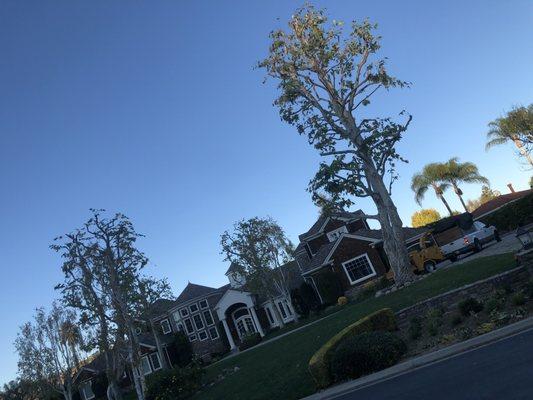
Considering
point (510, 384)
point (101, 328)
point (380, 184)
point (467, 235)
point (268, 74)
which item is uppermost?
point (268, 74)

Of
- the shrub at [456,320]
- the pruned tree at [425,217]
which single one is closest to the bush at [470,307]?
the shrub at [456,320]

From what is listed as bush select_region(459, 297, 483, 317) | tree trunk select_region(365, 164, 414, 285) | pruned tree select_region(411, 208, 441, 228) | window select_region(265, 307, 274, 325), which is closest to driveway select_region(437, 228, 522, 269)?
tree trunk select_region(365, 164, 414, 285)

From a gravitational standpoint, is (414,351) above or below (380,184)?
below

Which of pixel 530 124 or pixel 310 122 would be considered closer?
pixel 310 122

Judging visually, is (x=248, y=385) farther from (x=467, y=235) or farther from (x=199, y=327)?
(x=199, y=327)

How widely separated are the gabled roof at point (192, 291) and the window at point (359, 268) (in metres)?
19.8

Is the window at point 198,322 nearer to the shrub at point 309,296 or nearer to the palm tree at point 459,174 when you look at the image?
the shrub at point 309,296

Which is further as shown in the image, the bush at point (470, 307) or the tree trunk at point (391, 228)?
the tree trunk at point (391, 228)

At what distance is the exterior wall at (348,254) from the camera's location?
1588 inches

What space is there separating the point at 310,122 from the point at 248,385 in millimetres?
17609

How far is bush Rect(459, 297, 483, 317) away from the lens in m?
11.6

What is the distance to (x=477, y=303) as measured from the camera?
11.7m

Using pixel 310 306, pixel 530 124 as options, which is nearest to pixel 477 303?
pixel 310 306

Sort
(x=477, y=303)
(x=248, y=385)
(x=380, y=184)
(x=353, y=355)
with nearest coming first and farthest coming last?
(x=353, y=355) < (x=477, y=303) < (x=248, y=385) < (x=380, y=184)
